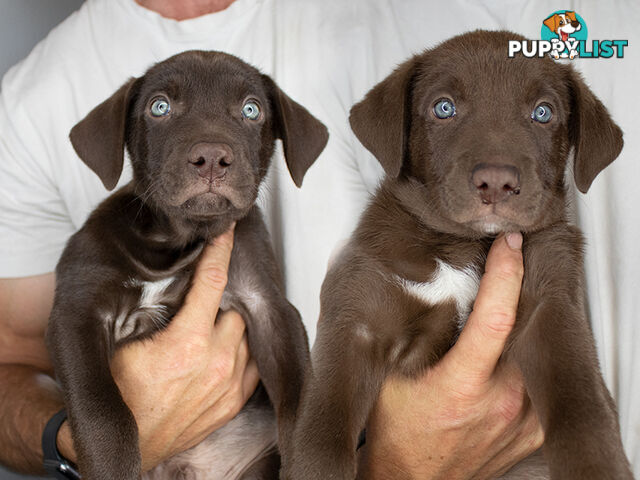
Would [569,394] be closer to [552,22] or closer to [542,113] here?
[542,113]

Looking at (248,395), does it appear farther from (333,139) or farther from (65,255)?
(333,139)

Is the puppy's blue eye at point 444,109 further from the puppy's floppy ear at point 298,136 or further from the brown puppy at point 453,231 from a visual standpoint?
the puppy's floppy ear at point 298,136

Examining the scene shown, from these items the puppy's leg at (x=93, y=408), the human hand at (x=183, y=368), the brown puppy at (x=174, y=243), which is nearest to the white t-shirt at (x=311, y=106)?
the brown puppy at (x=174, y=243)

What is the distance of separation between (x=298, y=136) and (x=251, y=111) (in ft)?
0.53

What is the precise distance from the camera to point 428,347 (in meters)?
1.77

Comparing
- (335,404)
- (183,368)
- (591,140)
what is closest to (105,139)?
(183,368)

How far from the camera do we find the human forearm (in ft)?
7.38

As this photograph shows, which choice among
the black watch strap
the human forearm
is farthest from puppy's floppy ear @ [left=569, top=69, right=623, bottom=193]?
the human forearm

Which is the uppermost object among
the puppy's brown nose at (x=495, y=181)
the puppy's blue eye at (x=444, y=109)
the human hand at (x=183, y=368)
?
the puppy's blue eye at (x=444, y=109)

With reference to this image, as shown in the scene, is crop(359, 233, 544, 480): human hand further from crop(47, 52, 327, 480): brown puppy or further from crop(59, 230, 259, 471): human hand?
crop(59, 230, 259, 471): human hand

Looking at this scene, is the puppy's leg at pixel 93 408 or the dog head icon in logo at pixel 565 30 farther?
the dog head icon in logo at pixel 565 30

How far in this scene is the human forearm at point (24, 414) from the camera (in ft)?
7.38

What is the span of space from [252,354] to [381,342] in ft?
1.90

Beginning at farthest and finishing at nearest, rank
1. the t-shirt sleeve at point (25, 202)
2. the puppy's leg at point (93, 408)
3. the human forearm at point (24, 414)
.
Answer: the t-shirt sleeve at point (25, 202), the human forearm at point (24, 414), the puppy's leg at point (93, 408)
